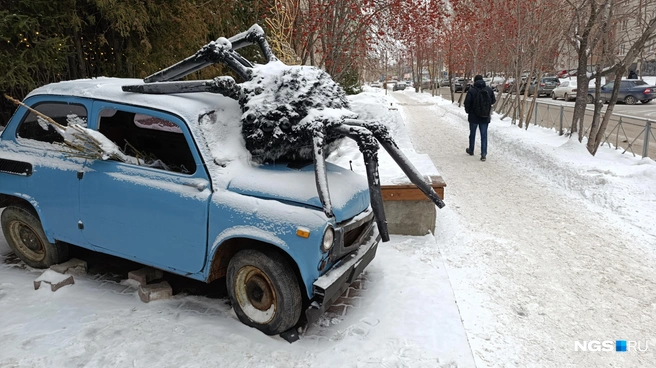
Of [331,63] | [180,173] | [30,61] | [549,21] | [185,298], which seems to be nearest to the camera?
[180,173]

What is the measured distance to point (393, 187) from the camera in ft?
18.5

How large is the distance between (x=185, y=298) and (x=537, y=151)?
31.1 ft

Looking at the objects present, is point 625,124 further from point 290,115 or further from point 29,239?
point 29,239

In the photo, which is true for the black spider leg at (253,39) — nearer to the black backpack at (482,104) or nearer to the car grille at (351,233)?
the car grille at (351,233)

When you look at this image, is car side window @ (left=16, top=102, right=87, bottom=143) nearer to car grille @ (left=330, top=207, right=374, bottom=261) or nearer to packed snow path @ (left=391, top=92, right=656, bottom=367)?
car grille @ (left=330, top=207, right=374, bottom=261)

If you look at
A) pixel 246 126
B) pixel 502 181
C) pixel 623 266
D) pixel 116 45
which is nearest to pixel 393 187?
pixel 246 126

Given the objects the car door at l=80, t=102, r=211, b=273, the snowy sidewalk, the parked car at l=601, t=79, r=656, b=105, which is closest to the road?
the parked car at l=601, t=79, r=656, b=105

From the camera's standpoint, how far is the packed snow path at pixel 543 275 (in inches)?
140

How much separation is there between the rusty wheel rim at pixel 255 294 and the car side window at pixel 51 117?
7.56ft

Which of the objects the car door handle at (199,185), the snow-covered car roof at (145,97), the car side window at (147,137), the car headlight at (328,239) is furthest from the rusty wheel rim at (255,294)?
the snow-covered car roof at (145,97)

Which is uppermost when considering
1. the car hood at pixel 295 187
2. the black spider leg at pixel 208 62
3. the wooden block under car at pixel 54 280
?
the black spider leg at pixel 208 62

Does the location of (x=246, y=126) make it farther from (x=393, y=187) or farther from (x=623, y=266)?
(x=623, y=266)

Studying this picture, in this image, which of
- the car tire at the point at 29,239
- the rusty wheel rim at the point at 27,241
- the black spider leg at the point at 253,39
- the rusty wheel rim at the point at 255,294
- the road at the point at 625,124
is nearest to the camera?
the rusty wheel rim at the point at 255,294

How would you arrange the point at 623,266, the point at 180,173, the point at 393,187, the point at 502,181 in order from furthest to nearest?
1. the point at 502,181
2. the point at 393,187
3. the point at 623,266
4. the point at 180,173
